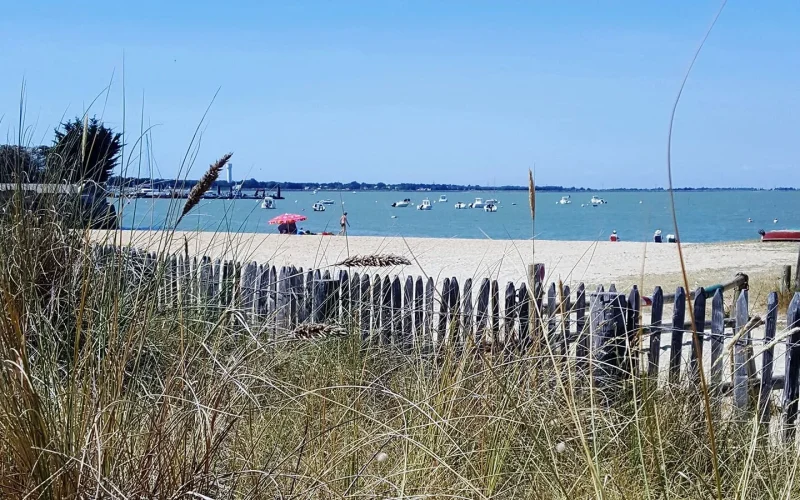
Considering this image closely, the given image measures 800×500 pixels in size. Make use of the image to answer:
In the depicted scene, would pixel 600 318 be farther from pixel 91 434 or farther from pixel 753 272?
pixel 753 272

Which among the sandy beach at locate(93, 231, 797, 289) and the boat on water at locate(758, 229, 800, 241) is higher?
the boat on water at locate(758, 229, 800, 241)

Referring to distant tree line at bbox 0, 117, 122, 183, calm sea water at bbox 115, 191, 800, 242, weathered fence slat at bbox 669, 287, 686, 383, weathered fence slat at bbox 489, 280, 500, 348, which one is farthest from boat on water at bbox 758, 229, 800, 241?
distant tree line at bbox 0, 117, 122, 183

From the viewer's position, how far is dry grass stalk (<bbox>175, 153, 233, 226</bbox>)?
2434 millimetres

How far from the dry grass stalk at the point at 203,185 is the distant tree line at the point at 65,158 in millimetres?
1146

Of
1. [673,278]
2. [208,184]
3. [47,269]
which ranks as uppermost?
[208,184]

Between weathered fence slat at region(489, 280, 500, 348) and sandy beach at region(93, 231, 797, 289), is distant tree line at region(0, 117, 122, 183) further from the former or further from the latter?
sandy beach at region(93, 231, 797, 289)

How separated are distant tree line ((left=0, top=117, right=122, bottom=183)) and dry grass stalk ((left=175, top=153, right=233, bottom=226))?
115 cm

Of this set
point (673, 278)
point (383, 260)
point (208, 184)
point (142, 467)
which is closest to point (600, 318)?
point (383, 260)

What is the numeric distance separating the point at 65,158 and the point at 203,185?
164cm

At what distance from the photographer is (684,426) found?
3.26 metres

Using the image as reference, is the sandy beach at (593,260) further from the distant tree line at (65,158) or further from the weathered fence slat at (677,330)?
the distant tree line at (65,158)

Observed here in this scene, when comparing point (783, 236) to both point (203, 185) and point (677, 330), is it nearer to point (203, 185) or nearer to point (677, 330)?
point (677, 330)

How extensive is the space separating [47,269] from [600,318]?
3.08 m

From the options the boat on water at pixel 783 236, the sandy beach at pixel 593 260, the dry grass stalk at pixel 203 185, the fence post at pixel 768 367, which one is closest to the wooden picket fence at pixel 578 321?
the fence post at pixel 768 367
